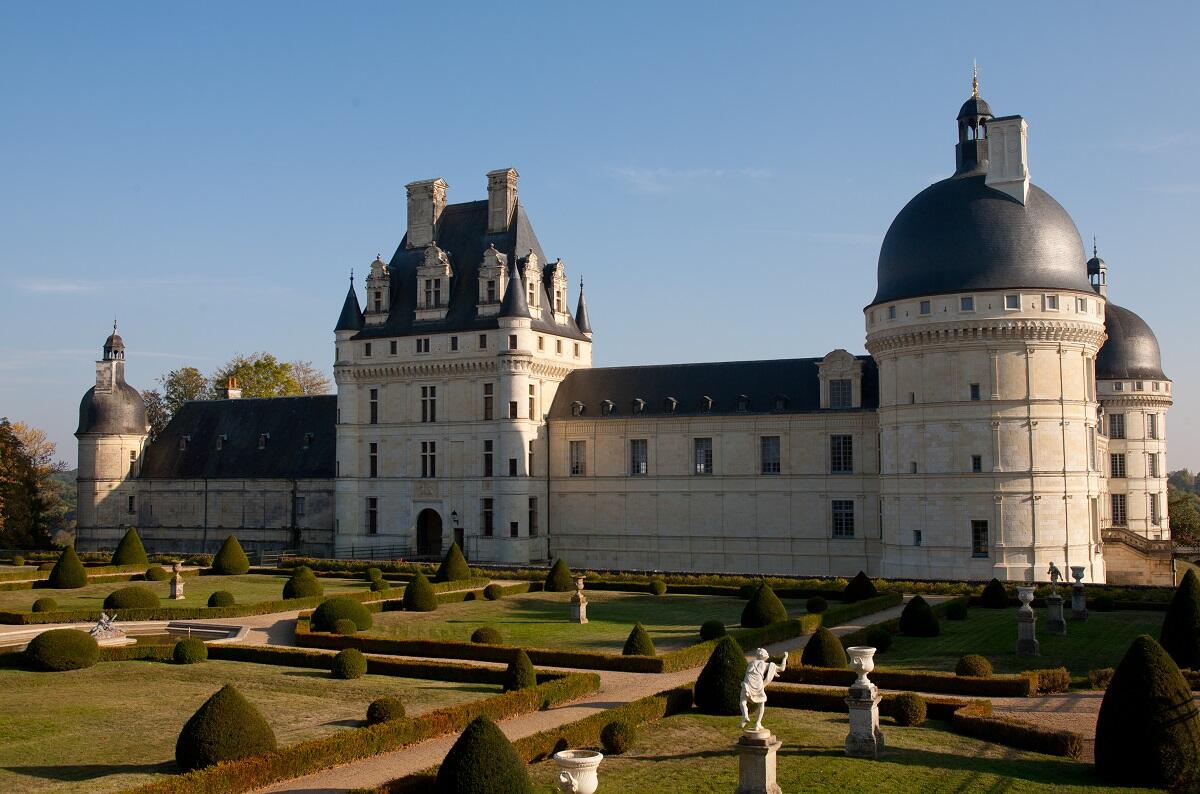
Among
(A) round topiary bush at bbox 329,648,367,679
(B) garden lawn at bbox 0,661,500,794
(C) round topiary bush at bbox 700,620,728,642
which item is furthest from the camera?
(C) round topiary bush at bbox 700,620,728,642

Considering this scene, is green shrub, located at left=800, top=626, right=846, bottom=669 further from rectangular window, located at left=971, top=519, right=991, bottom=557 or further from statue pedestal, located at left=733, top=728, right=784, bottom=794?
rectangular window, located at left=971, top=519, right=991, bottom=557

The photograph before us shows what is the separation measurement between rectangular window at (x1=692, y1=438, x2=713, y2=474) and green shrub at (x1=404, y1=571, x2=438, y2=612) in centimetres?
1851

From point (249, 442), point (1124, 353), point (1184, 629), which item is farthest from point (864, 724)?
point (249, 442)

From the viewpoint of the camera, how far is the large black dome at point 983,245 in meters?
42.8

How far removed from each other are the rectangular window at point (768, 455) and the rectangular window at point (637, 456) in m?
5.68

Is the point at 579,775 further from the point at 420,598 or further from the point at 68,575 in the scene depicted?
the point at 68,575

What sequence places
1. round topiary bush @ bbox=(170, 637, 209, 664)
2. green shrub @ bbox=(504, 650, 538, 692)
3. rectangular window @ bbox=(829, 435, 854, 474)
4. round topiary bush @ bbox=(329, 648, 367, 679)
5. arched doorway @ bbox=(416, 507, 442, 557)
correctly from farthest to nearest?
arched doorway @ bbox=(416, 507, 442, 557)
rectangular window @ bbox=(829, 435, 854, 474)
round topiary bush @ bbox=(170, 637, 209, 664)
round topiary bush @ bbox=(329, 648, 367, 679)
green shrub @ bbox=(504, 650, 538, 692)

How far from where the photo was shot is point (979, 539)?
142ft

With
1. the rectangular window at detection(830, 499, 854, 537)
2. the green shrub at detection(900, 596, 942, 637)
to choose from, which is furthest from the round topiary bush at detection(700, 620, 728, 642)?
the rectangular window at detection(830, 499, 854, 537)

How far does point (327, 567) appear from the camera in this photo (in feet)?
167

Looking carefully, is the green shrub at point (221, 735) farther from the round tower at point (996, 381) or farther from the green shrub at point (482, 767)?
the round tower at point (996, 381)

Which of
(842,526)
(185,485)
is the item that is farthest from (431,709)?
(185,485)

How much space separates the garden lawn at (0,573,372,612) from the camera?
38.3m

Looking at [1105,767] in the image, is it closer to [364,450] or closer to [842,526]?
[842,526]
